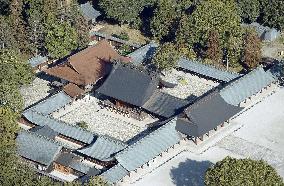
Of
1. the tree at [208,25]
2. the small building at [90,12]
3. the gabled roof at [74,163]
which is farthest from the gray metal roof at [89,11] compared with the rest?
the gabled roof at [74,163]

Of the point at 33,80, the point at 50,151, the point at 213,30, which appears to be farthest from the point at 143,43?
the point at 50,151

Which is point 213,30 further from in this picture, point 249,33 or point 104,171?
point 104,171

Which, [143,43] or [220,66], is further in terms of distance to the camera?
[143,43]

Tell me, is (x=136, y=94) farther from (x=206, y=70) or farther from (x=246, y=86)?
(x=246, y=86)

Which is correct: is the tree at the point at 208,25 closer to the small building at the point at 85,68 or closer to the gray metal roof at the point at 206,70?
the gray metal roof at the point at 206,70

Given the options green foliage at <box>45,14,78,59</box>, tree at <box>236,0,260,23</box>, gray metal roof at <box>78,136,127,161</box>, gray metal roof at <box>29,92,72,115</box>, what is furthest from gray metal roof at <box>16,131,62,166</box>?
tree at <box>236,0,260,23</box>
